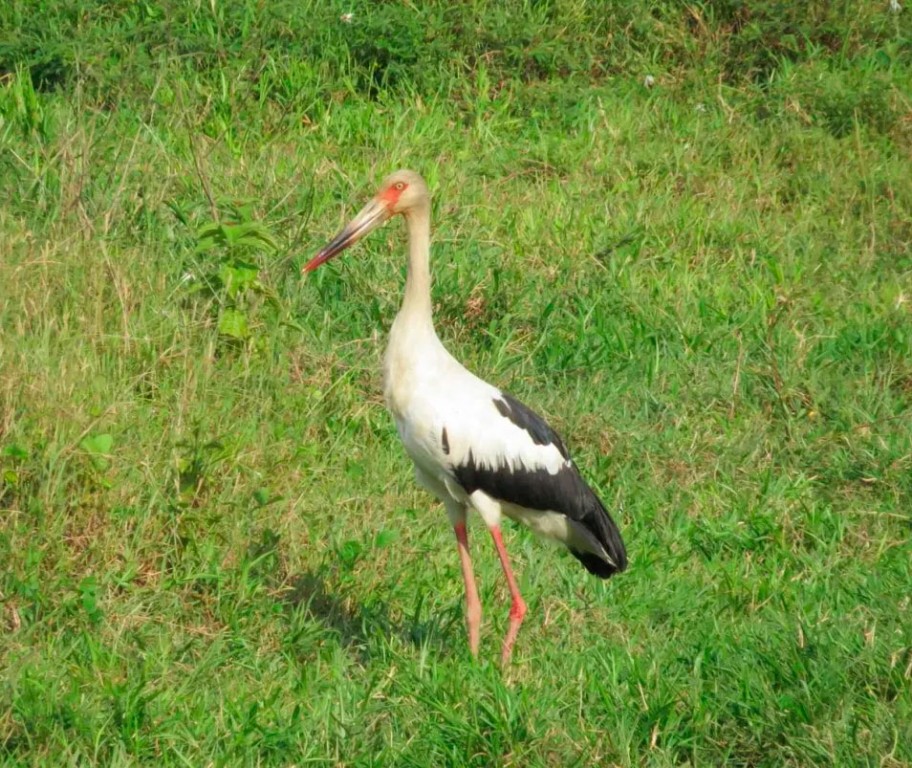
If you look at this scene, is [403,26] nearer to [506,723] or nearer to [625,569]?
[625,569]

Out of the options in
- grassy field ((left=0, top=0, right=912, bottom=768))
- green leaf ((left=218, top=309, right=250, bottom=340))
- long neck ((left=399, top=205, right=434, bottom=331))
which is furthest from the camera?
green leaf ((left=218, top=309, right=250, bottom=340))

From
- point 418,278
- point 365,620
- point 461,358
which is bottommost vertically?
point 461,358

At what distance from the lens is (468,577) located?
4.91 metres

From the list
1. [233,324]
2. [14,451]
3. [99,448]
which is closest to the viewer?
[14,451]

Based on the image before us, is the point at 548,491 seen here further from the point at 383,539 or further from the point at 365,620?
the point at 365,620

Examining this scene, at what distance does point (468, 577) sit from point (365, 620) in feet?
1.13

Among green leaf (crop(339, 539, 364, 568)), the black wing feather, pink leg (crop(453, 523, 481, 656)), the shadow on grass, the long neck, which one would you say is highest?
the long neck

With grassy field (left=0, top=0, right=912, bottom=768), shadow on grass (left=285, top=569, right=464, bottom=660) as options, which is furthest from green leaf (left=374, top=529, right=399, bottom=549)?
shadow on grass (left=285, top=569, right=464, bottom=660)

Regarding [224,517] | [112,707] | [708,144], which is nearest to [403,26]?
[708,144]

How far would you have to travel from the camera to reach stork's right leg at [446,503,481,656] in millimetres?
4805

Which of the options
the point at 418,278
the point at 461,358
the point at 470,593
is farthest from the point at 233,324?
the point at 470,593

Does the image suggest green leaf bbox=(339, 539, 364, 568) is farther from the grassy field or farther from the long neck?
the long neck

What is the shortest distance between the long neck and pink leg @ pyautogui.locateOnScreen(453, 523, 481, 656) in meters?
0.67

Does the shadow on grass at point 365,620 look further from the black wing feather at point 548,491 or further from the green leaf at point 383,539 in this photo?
the black wing feather at point 548,491
